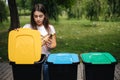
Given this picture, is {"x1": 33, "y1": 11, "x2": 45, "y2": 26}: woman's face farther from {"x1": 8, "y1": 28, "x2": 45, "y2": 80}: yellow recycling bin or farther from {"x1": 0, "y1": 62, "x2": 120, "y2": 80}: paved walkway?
{"x1": 0, "y1": 62, "x2": 120, "y2": 80}: paved walkway

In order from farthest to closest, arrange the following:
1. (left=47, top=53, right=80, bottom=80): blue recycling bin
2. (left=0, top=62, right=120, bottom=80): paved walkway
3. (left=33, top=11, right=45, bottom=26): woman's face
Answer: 1. (left=0, top=62, right=120, bottom=80): paved walkway
2. (left=33, top=11, right=45, bottom=26): woman's face
3. (left=47, top=53, right=80, bottom=80): blue recycling bin

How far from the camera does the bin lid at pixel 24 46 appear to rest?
3.74m

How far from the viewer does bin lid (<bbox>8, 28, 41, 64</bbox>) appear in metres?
3.74

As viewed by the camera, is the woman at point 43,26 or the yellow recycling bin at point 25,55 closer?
the yellow recycling bin at point 25,55

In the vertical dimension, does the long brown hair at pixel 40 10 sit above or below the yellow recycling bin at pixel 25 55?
above

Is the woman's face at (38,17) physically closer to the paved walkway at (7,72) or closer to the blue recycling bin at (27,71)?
the blue recycling bin at (27,71)

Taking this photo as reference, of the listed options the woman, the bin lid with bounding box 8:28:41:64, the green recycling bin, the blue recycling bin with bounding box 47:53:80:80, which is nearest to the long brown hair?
the woman

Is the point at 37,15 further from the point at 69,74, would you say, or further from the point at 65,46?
the point at 65,46

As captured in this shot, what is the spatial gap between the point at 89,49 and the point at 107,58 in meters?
6.04

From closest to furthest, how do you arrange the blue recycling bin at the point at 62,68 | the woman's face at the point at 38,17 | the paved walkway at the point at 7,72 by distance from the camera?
the blue recycling bin at the point at 62,68, the woman's face at the point at 38,17, the paved walkway at the point at 7,72

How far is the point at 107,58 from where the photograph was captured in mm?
3859

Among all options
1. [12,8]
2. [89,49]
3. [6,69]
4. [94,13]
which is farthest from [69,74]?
[94,13]

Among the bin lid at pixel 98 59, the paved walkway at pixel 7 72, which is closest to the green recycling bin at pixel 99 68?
the bin lid at pixel 98 59

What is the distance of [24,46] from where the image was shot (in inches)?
149
